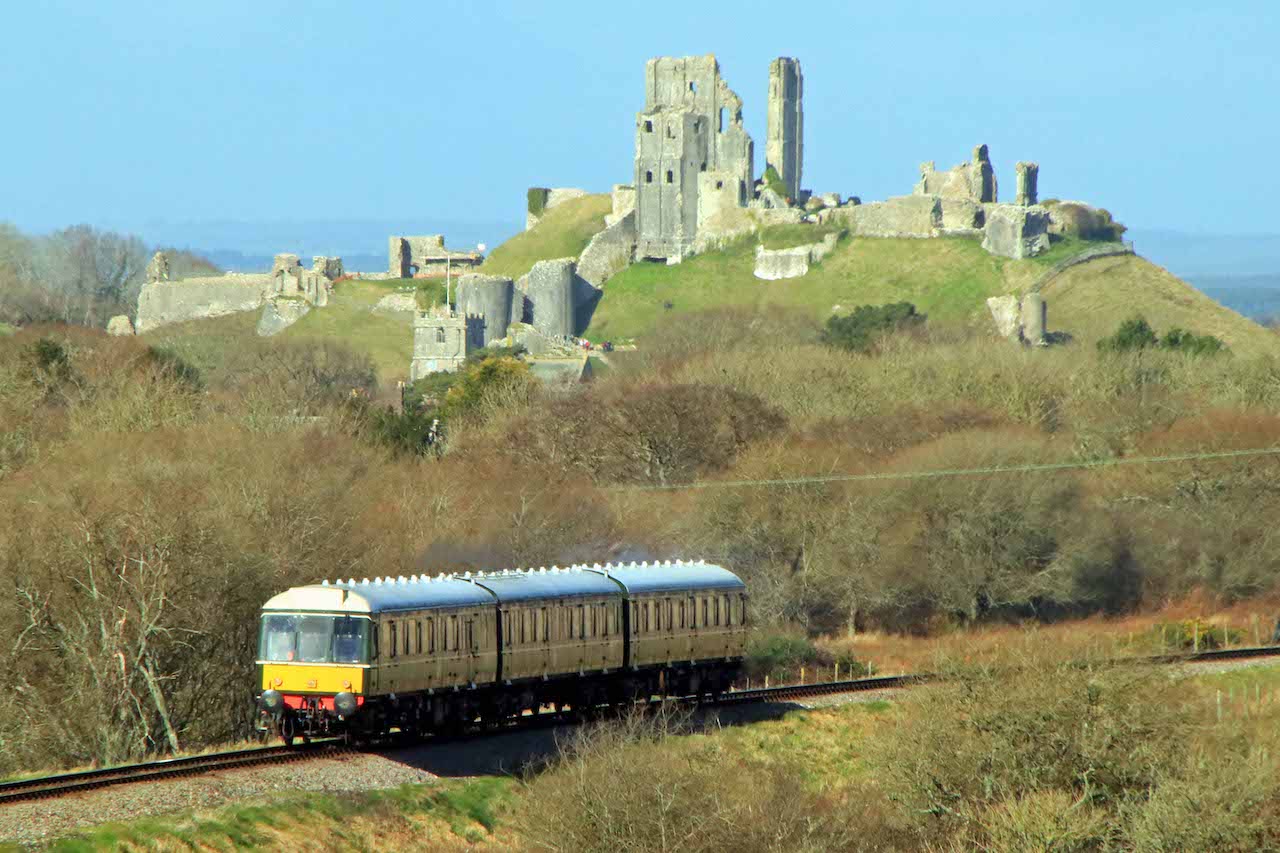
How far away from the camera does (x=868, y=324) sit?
108688mm

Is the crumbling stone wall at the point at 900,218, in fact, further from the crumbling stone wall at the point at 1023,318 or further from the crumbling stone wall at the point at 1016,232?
the crumbling stone wall at the point at 1023,318

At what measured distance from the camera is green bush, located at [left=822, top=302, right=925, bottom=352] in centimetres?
10425

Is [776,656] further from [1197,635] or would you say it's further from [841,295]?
[841,295]

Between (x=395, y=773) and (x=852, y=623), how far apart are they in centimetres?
2866

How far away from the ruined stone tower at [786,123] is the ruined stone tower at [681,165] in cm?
455

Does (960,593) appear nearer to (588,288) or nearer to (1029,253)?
(1029,253)

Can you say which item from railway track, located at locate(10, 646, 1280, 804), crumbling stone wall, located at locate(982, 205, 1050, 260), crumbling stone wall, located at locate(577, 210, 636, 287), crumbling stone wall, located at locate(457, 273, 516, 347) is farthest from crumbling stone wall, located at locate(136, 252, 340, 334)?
railway track, located at locate(10, 646, 1280, 804)

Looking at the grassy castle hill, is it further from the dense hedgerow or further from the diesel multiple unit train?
the diesel multiple unit train

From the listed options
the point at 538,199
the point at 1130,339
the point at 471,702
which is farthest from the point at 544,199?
the point at 471,702

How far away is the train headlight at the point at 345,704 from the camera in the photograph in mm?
29125

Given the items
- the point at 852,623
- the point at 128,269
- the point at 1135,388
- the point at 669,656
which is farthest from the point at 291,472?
the point at 128,269

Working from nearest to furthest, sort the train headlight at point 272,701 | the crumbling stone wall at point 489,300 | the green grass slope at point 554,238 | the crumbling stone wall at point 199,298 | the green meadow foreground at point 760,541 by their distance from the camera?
the green meadow foreground at point 760,541
the train headlight at point 272,701
the crumbling stone wall at point 489,300
the green grass slope at point 554,238
the crumbling stone wall at point 199,298

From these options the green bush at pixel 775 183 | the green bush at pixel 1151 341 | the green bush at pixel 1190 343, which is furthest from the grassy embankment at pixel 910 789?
the green bush at pixel 775 183

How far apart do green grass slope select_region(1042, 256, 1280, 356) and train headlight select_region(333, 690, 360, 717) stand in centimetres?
8157
